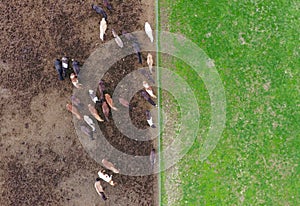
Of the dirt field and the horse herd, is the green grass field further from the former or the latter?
the dirt field

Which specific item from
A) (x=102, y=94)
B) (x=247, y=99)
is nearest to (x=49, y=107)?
(x=102, y=94)

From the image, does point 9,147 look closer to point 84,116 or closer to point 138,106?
point 84,116

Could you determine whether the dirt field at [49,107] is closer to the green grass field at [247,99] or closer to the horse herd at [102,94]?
the horse herd at [102,94]

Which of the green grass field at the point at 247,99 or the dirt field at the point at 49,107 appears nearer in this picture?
the green grass field at the point at 247,99

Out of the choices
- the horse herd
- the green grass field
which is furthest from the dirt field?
the green grass field

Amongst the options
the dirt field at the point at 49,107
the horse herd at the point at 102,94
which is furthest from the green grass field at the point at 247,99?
the dirt field at the point at 49,107

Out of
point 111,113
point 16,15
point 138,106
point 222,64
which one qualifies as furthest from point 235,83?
point 16,15

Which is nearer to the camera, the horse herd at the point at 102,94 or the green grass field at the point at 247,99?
the green grass field at the point at 247,99
